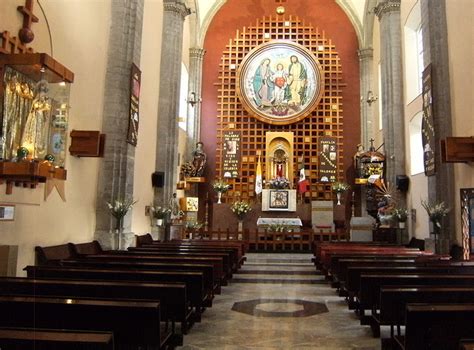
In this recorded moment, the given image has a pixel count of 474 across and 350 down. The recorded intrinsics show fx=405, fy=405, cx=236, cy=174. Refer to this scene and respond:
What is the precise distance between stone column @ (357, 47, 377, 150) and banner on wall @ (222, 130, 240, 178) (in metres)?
5.62

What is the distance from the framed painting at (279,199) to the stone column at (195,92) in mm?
4724

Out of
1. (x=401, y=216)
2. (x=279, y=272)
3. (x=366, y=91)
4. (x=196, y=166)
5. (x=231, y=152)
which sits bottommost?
(x=279, y=272)

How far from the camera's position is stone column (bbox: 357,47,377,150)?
58.7 feet

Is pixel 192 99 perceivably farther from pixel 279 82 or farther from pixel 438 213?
pixel 438 213

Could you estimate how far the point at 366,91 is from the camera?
59.8 ft

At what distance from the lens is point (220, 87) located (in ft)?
62.7

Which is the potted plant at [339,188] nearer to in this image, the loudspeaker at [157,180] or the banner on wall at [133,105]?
the loudspeaker at [157,180]

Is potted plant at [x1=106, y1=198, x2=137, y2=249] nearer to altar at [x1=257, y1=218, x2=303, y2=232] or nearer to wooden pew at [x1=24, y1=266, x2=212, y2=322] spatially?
wooden pew at [x1=24, y1=266, x2=212, y2=322]

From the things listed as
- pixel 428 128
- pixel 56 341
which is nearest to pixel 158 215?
pixel 428 128

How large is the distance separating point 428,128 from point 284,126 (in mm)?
8974

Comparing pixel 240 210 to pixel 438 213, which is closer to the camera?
pixel 438 213

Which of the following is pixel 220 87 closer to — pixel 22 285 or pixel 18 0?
pixel 18 0

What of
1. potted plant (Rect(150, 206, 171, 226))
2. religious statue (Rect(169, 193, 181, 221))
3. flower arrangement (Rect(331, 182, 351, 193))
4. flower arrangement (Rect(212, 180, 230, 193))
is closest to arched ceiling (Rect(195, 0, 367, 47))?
flower arrangement (Rect(331, 182, 351, 193))

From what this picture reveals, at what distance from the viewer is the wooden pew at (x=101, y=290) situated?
10.7ft
